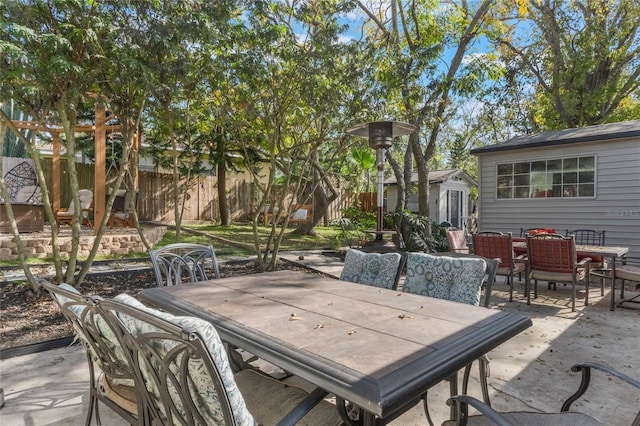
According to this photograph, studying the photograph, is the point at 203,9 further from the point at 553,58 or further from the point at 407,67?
the point at 553,58

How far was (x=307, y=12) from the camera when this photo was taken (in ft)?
17.8

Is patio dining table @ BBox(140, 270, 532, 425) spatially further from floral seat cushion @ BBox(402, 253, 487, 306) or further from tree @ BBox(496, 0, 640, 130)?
tree @ BBox(496, 0, 640, 130)

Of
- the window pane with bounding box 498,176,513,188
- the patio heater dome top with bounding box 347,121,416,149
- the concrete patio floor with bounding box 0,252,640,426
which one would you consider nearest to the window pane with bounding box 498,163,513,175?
the window pane with bounding box 498,176,513,188

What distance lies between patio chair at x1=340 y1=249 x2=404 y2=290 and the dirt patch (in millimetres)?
2638

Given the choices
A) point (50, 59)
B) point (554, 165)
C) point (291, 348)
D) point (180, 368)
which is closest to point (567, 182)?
point (554, 165)

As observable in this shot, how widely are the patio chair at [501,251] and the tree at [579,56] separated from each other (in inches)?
343

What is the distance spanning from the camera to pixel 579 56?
39.6ft

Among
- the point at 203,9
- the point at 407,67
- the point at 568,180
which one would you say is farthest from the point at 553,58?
the point at 203,9

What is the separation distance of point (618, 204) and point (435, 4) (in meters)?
5.80

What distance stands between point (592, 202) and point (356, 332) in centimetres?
904

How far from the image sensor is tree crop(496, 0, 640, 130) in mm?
11953

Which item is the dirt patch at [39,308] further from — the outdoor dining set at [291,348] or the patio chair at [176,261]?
the outdoor dining set at [291,348]

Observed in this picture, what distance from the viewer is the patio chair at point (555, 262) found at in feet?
15.9

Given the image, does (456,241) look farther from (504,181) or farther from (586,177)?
(504,181)
